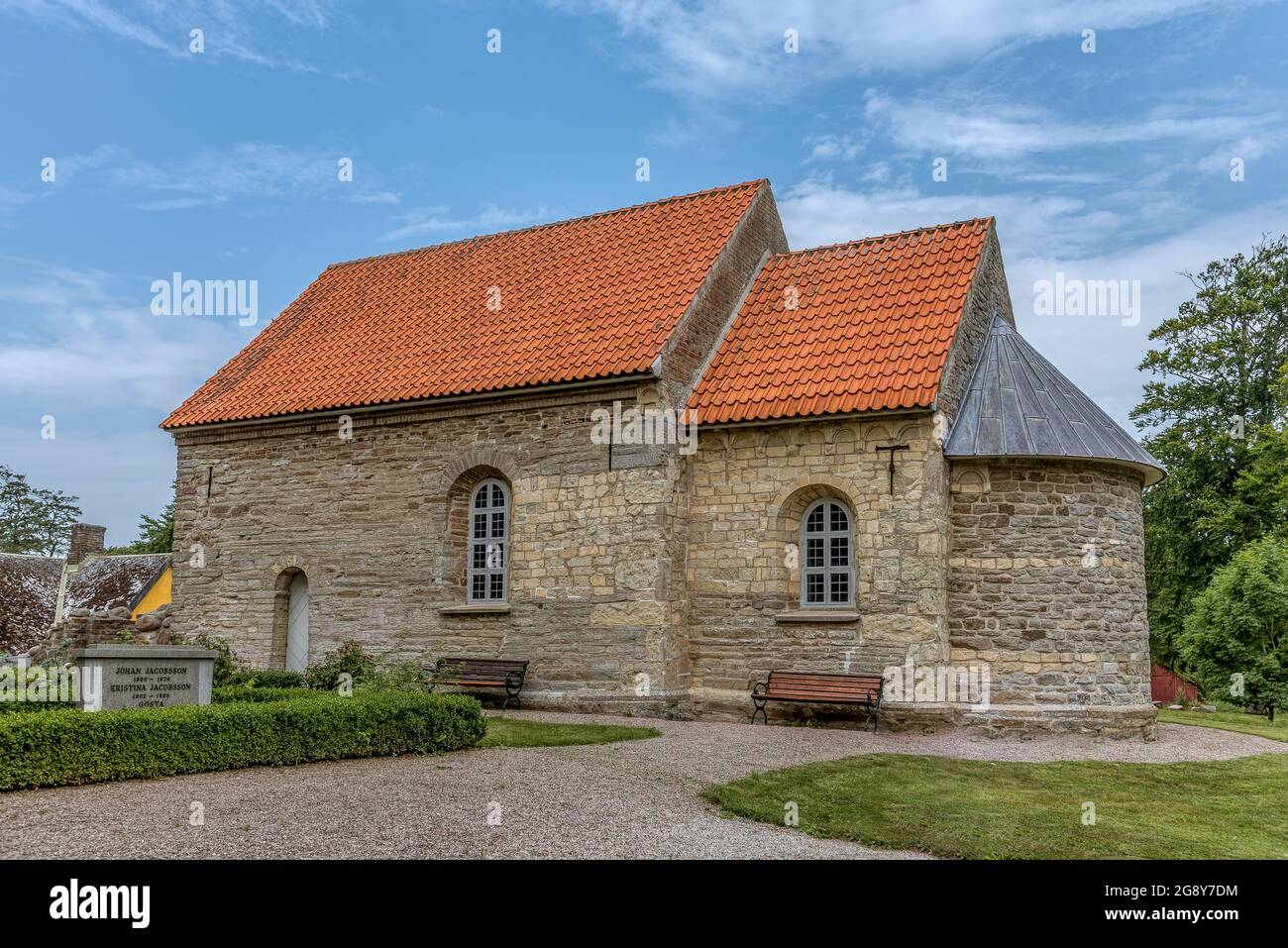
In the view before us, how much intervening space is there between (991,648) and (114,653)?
11.3m

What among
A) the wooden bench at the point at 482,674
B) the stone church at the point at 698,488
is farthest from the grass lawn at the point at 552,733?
the stone church at the point at 698,488

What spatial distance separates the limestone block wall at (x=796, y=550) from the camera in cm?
1565

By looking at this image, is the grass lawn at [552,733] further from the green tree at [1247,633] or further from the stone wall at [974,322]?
the green tree at [1247,633]

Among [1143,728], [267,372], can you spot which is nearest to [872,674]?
[1143,728]

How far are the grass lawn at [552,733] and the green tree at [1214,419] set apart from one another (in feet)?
72.6

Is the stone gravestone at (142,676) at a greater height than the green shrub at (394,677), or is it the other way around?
the stone gravestone at (142,676)

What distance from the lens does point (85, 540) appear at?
133 feet

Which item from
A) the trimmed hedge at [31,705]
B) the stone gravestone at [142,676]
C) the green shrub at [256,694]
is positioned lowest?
the green shrub at [256,694]

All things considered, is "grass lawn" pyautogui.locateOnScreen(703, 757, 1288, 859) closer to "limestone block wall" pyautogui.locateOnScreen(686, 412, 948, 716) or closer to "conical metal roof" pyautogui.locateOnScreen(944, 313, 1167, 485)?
"limestone block wall" pyautogui.locateOnScreen(686, 412, 948, 716)

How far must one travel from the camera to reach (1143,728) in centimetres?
1587

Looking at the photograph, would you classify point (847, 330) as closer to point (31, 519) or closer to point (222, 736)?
A: point (222, 736)

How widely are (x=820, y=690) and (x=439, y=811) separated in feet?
26.7

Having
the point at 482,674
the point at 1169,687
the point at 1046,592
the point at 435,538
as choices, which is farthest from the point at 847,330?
the point at 1169,687

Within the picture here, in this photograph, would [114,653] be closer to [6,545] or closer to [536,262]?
[536,262]
